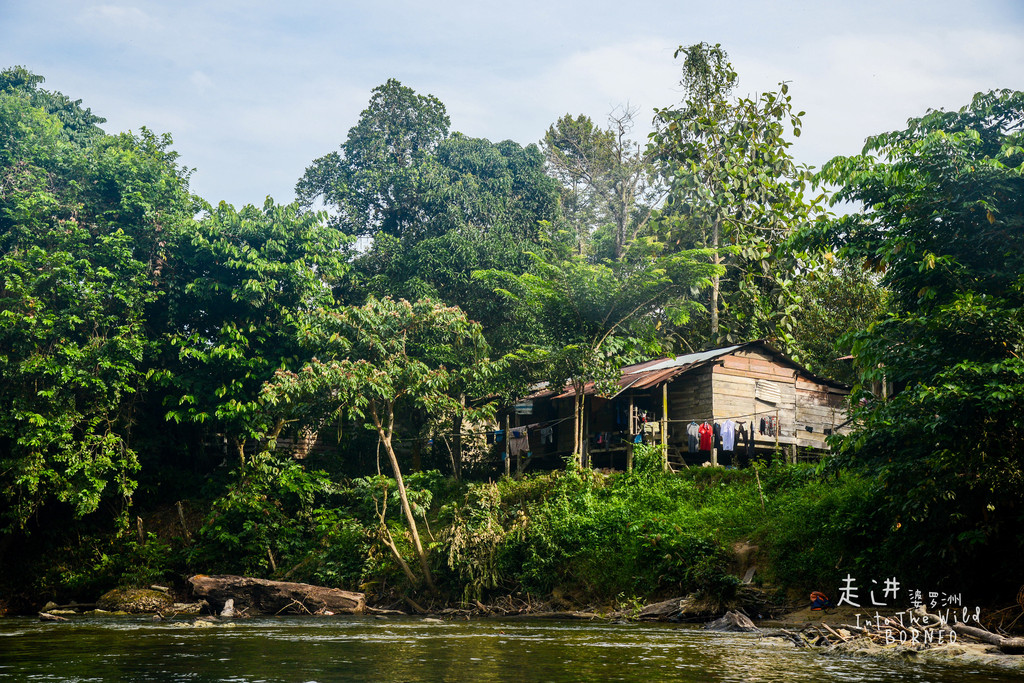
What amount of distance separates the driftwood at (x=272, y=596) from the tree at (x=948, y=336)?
10.3 m

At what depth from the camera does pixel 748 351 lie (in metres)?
23.3

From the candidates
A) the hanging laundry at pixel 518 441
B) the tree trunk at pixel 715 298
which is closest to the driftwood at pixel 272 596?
the hanging laundry at pixel 518 441

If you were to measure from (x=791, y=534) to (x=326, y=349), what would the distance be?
10.5 m

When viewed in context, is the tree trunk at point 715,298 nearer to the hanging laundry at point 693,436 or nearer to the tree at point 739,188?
the tree at point 739,188

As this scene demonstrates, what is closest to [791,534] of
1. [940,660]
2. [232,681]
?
[940,660]

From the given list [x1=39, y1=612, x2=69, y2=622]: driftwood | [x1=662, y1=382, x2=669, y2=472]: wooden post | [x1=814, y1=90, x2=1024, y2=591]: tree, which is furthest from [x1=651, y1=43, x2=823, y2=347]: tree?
[x1=39, y1=612, x2=69, y2=622]: driftwood

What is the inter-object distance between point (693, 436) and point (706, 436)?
1.13ft

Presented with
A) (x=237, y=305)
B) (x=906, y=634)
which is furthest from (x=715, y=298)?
(x=906, y=634)

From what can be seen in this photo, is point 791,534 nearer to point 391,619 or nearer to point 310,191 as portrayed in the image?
point 391,619

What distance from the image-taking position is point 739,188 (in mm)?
27594

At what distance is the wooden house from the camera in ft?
72.5

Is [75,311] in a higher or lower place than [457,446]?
higher

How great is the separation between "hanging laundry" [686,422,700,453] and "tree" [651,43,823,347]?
6731 millimetres

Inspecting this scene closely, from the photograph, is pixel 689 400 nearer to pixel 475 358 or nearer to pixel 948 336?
pixel 475 358
